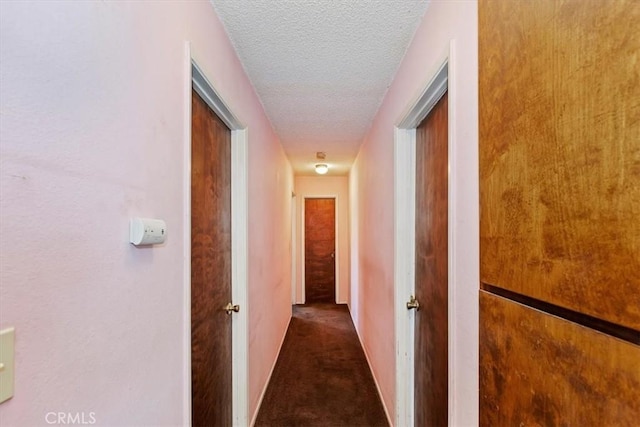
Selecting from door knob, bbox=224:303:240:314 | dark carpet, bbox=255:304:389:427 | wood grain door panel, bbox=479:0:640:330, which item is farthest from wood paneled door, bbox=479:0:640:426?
dark carpet, bbox=255:304:389:427

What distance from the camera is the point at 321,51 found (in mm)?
1767

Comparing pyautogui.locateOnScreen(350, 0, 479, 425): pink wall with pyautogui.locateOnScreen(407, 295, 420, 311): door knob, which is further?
pyautogui.locateOnScreen(407, 295, 420, 311): door knob

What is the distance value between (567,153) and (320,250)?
17.9 feet

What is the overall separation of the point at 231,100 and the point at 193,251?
86 centimetres

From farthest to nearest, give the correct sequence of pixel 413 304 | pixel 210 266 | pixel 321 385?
pixel 321 385 < pixel 413 304 < pixel 210 266

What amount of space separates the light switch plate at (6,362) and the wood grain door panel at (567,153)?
0.93m

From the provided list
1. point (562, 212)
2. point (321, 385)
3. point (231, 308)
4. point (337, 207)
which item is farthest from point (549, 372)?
point (337, 207)

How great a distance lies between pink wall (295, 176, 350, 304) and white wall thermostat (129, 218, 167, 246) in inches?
194

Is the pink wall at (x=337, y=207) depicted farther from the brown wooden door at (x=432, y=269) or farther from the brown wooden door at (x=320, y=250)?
the brown wooden door at (x=432, y=269)

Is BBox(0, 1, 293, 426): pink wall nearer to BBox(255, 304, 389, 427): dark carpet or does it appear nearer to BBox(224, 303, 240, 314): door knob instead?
BBox(224, 303, 240, 314): door knob

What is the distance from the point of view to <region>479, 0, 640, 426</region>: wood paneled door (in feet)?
1.52

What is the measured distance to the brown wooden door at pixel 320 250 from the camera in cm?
592

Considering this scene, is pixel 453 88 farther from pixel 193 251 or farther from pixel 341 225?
pixel 341 225

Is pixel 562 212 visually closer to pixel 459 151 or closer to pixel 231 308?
pixel 459 151
